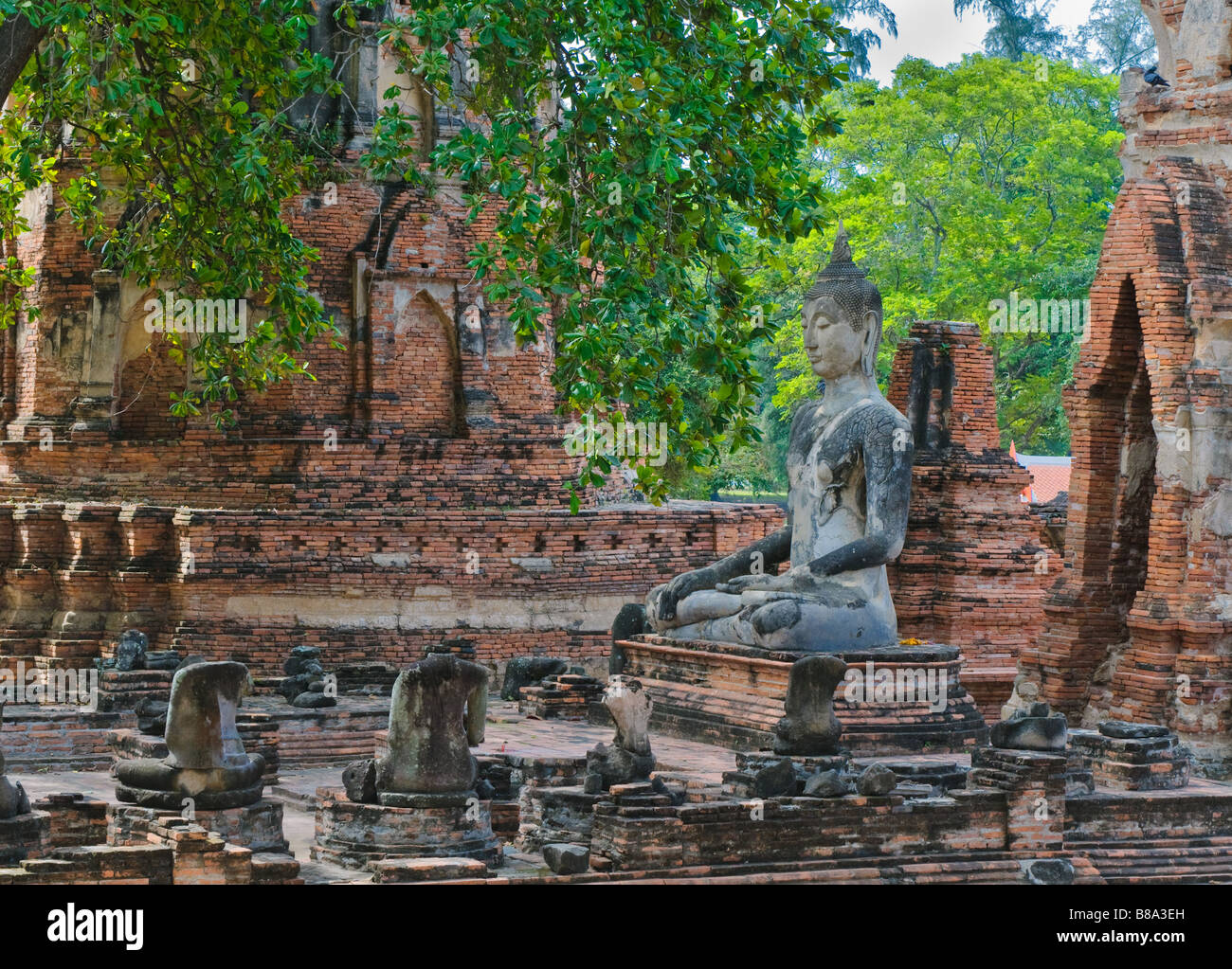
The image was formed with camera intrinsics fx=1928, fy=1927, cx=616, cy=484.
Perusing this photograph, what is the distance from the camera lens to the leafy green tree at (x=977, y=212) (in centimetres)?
3152

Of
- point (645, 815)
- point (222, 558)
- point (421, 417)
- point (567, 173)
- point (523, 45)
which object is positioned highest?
point (523, 45)

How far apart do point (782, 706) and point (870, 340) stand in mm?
2506

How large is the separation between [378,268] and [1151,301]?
7151 mm

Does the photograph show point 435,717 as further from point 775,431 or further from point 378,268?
point 775,431

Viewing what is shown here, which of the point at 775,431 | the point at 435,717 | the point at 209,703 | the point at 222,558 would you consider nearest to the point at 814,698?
the point at 435,717

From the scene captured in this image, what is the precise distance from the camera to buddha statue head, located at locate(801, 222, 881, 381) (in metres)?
12.2

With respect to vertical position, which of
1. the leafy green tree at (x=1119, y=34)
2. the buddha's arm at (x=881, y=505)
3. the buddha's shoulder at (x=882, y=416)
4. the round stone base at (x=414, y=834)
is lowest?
the round stone base at (x=414, y=834)

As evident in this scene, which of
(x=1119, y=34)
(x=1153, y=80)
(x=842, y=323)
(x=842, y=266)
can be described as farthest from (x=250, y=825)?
(x=1119, y=34)

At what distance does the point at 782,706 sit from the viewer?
11.4 meters

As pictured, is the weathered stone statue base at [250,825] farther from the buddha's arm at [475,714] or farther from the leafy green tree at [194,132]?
the leafy green tree at [194,132]

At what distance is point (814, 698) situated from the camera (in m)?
10.1

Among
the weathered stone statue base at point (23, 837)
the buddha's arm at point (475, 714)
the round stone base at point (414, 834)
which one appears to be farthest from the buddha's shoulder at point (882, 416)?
the weathered stone statue base at point (23, 837)

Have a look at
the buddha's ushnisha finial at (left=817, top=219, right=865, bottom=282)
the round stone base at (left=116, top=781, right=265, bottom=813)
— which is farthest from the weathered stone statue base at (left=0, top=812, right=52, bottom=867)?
the buddha's ushnisha finial at (left=817, top=219, right=865, bottom=282)

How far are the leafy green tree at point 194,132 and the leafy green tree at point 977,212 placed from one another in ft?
56.0
